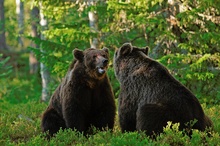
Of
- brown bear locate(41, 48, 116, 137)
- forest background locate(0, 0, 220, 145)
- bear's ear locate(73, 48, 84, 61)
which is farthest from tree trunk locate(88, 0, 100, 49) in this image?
bear's ear locate(73, 48, 84, 61)

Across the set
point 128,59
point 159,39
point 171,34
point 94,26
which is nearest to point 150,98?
point 128,59

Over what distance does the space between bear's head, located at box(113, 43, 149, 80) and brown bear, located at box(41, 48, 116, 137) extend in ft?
0.80

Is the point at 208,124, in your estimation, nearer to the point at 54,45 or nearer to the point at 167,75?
the point at 167,75

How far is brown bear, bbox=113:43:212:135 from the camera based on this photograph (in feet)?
21.6

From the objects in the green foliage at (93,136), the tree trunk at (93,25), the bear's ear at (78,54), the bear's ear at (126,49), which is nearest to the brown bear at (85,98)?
the bear's ear at (78,54)

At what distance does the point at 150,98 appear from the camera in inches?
275

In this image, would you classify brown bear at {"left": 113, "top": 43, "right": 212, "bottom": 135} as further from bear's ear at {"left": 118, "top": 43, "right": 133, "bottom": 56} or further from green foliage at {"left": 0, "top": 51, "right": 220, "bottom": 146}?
green foliage at {"left": 0, "top": 51, "right": 220, "bottom": 146}

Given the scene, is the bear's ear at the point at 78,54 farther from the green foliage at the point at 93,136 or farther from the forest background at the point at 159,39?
the forest background at the point at 159,39

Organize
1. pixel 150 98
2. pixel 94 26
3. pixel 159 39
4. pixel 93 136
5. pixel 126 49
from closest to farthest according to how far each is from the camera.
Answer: pixel 150 98 < pixel 93 136 < pixel 126 49 < pixel 159 39 < pixel 94 26

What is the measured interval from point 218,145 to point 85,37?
6.86 meters

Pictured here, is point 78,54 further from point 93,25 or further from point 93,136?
point 93,25

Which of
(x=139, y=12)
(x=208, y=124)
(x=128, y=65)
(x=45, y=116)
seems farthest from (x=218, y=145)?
(x=139, y=12)

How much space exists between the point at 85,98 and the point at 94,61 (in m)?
0.66

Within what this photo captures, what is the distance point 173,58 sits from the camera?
36.2 ft
